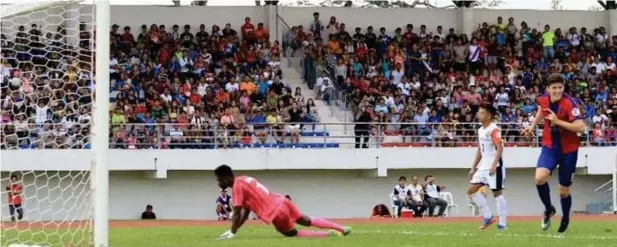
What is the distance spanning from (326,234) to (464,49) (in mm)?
23652

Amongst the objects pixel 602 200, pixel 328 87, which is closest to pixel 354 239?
pixel 328 87

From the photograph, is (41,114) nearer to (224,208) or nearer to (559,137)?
(224,208)

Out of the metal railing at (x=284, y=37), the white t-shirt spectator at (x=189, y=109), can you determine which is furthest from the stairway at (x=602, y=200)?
the white t-shirt spectator at (x=189, y=109)

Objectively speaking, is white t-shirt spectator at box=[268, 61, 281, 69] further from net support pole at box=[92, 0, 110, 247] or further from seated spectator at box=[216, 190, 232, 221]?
net support pole at box=[92, 0, 110, 247]

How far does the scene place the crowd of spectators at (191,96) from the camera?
30.7 meters

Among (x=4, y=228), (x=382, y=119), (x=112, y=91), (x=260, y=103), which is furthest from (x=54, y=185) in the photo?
(x=4, y=228)

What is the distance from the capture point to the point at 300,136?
106 feet

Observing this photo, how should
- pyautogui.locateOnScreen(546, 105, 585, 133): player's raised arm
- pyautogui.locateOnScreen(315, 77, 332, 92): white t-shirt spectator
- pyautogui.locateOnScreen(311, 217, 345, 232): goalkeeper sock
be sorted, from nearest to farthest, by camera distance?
1. pyautogui.locateOnScreen(546, 105, 585, 133): player's raised arm
2. pyautogui.locateOnScreen(311, 217, 345, 232): goalkeeper sock
3. pyautogui.locateOnScreen(315, 77, 332, 92): white t-shirt spectator

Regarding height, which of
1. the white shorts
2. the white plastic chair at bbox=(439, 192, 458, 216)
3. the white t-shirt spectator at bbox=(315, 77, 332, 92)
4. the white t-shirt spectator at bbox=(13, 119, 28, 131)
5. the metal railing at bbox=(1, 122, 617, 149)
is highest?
the white t-shirt spectator at bbox=(315, 77, 332, 92)

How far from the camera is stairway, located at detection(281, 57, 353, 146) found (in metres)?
32.9

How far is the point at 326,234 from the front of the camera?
15.4 meters

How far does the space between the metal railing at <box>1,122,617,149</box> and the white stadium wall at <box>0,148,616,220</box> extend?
9.9 inches

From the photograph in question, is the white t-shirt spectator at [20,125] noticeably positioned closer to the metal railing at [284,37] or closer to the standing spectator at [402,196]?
the standing spectator at [402,196]

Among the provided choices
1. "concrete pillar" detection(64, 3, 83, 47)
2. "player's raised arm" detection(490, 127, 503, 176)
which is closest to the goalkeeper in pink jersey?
"concrete pillar" detection(64, 3, 83, 47)
